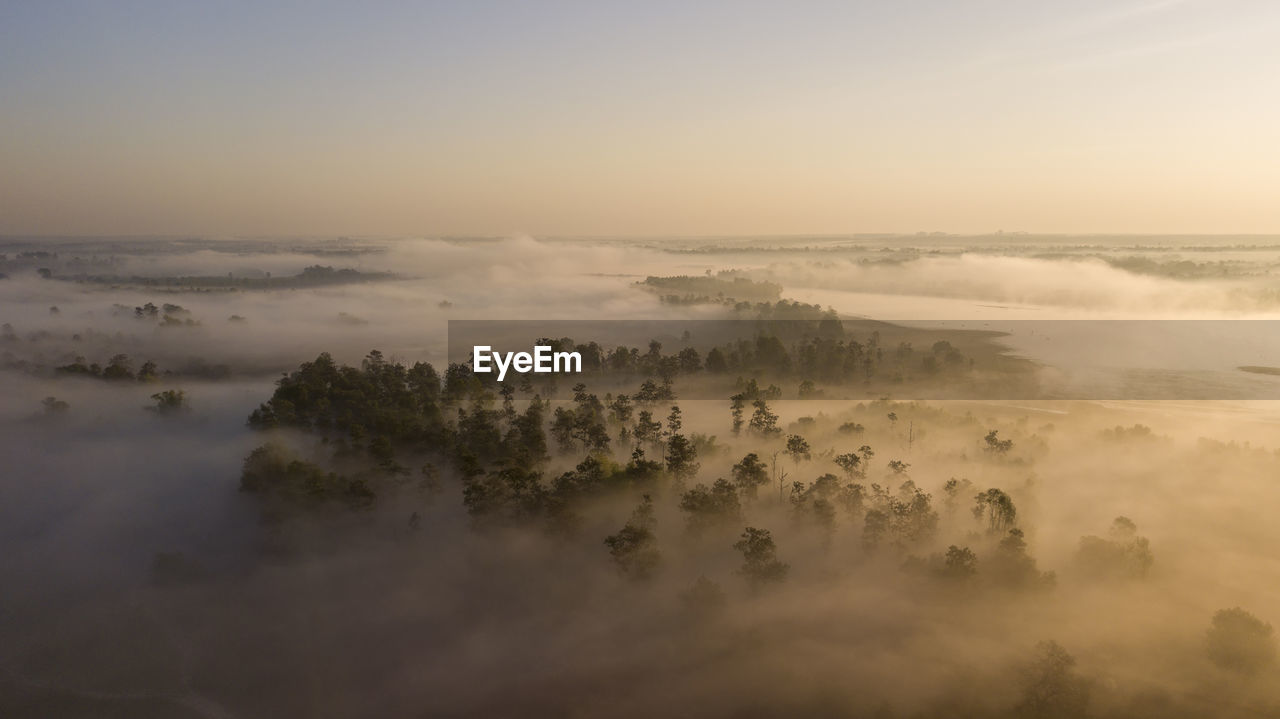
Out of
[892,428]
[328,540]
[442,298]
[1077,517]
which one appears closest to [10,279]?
[442,298]

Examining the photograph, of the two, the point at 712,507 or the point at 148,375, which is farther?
the point at 148,375

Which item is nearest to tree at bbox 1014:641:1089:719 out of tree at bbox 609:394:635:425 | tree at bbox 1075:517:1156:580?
tree at bbox 1075:517:1156:580

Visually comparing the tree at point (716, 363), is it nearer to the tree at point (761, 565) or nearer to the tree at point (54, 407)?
the tree at point (761, 565)

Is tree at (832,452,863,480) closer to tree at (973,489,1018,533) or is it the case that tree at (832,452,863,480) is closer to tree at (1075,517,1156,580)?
tree at (973,489,1018,533)

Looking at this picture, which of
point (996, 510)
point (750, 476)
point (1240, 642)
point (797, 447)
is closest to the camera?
point (1240, 642)

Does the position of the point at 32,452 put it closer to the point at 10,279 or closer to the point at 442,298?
Result: the point at 442,298

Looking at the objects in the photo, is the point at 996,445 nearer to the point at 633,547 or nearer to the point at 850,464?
the point at 850,464

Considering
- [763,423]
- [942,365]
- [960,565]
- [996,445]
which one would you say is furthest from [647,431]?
[942,365]

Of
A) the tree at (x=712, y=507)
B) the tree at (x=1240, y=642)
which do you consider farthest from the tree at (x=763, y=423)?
the tree at (x=1240, y=642)
